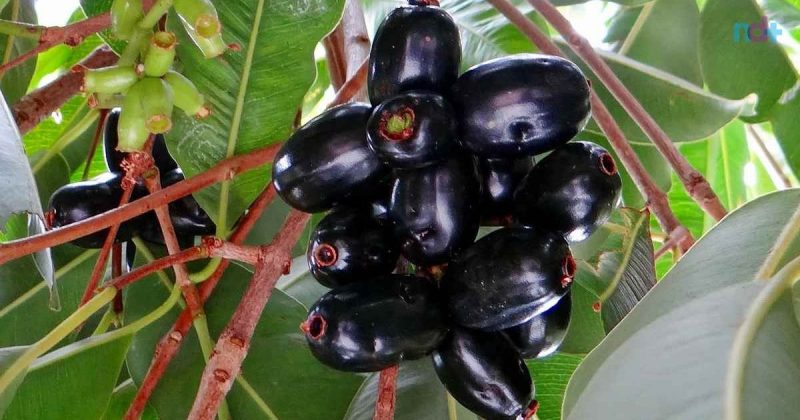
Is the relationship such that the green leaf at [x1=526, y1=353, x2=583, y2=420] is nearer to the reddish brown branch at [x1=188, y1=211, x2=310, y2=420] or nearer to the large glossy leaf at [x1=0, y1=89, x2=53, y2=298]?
the reddish brown branch at [x1=188, y1=211, x2=310, y2=420]

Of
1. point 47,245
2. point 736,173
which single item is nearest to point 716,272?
point 47,245

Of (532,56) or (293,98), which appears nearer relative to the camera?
(532,56)

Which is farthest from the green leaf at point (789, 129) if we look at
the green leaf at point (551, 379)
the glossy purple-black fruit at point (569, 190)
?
the glossy purple-black fruit at point (569, 190)

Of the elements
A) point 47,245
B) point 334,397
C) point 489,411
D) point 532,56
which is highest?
point 532,56

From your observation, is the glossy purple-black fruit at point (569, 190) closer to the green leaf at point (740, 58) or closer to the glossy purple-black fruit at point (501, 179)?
the glossy purple-black fruit at point (501, 179)

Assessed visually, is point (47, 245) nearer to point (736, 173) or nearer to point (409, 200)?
point (409, 200)

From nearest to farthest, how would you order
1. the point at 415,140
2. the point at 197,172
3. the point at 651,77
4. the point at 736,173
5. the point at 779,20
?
1. the point at 415,140
2. the point at 197,172
3. the point at 651,77
4. the point at 779,20
5. the point at 736,173

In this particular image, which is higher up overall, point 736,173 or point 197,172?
point 197,172
